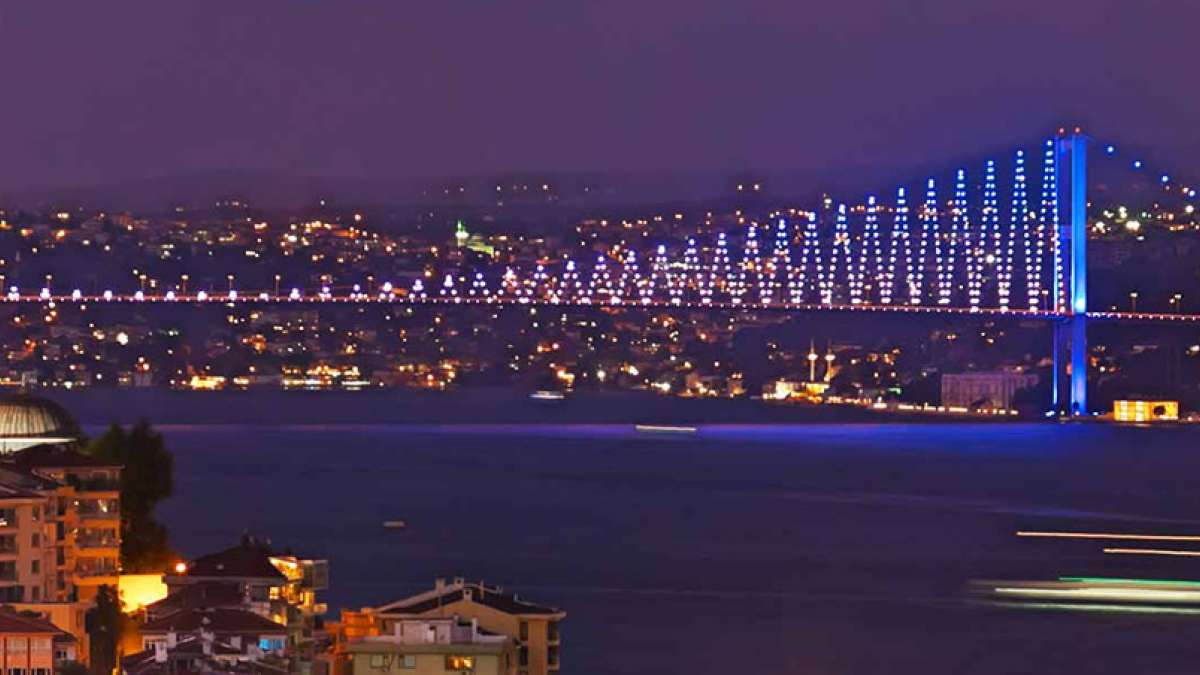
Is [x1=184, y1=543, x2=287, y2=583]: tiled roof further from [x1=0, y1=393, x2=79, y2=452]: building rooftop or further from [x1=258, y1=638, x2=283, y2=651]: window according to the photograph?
[x1=0, y1=393, x2=79, y2=452]: building rooftop

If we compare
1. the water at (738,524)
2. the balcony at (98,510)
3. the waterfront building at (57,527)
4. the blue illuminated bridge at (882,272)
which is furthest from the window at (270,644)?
the blue illuminated bridge at (882,272)

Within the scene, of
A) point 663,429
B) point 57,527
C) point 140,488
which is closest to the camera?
point 57,527

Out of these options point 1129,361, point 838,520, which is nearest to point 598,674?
point 838,520

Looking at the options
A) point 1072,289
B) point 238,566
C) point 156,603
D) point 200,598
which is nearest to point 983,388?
point 1072,289

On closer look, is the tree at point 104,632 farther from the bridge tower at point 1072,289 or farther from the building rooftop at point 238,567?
the bridge tower at point 1072,289

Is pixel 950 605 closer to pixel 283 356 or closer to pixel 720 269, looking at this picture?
pixel 720 269

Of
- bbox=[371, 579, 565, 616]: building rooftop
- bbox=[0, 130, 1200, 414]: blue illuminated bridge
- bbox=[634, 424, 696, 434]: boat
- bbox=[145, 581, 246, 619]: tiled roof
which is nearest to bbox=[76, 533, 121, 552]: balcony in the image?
bbox=[145, 581, 246, 619]: tiled roof

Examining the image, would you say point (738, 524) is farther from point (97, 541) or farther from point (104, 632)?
point (104, 632)
